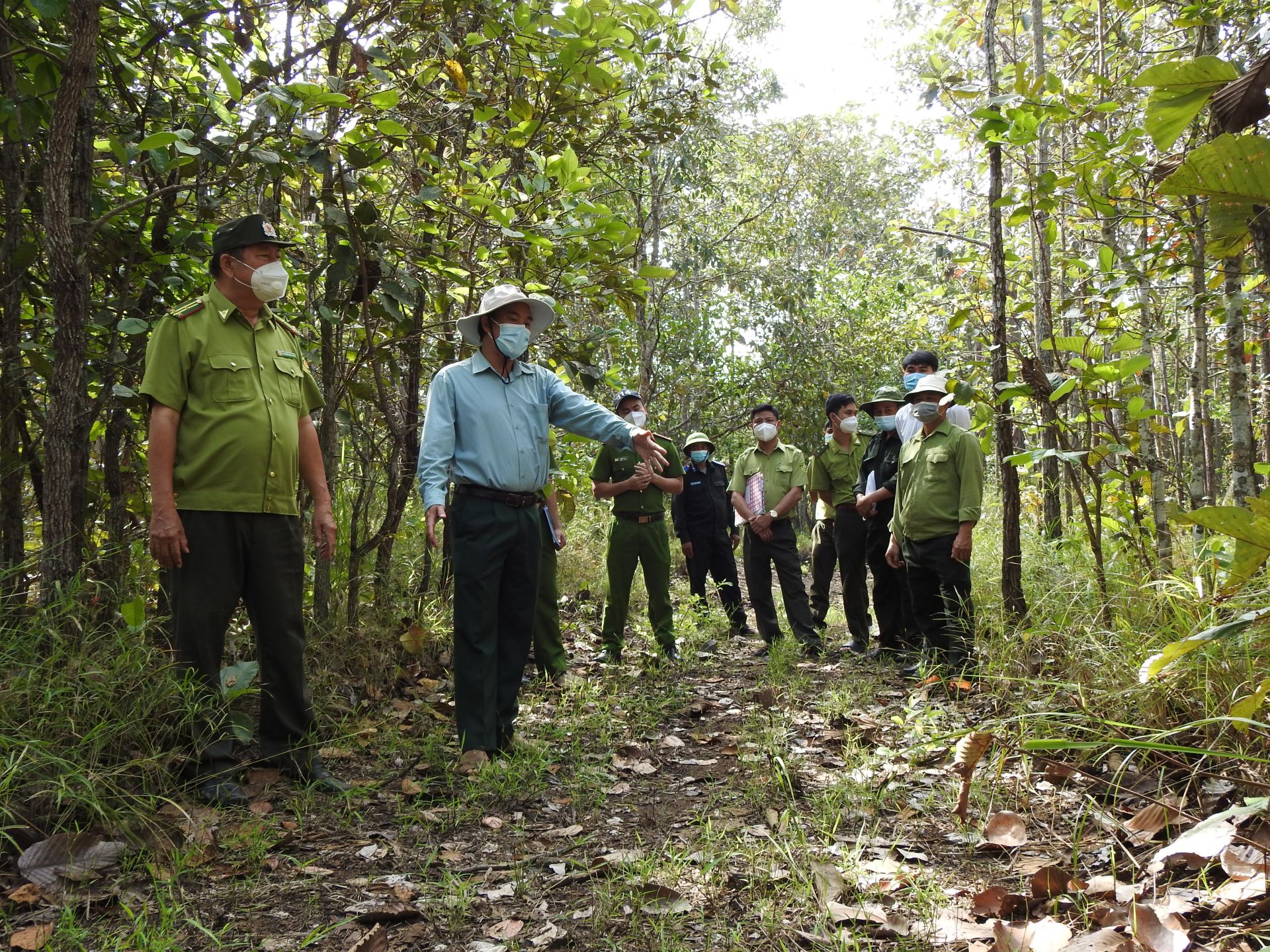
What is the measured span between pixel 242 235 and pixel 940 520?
4297 mm

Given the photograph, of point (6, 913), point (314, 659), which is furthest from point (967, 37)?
point (6, 913)

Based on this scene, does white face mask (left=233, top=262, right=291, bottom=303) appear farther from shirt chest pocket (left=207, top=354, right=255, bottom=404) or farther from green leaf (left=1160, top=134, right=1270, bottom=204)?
green leaf (left=1160, top=134, right=1270, bottom=204)

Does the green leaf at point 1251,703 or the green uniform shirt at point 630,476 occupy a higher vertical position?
the green uniform shirt at point 630,476

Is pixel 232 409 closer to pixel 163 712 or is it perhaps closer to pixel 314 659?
pixel 163 712

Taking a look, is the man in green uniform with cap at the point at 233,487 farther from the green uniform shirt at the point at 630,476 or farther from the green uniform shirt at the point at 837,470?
the green uniform shirt at the point at 837,470

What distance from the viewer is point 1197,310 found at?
19.0 ft

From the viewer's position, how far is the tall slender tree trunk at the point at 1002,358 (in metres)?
5.05

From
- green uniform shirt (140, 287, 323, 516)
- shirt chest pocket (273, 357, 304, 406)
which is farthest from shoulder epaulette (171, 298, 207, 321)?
shirt chest pocket (273, 357, 304, 406)

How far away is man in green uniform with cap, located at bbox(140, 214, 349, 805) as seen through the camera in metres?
3.39

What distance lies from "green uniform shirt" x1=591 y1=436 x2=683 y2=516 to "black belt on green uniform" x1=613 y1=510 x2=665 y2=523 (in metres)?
0.02

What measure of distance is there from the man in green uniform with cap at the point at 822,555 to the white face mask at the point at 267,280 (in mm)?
5001

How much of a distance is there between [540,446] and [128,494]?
243 cm

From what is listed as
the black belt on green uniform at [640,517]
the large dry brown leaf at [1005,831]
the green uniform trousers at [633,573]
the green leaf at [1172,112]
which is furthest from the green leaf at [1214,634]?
the black belt on green uniform at [640,517]

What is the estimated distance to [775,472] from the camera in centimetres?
756
